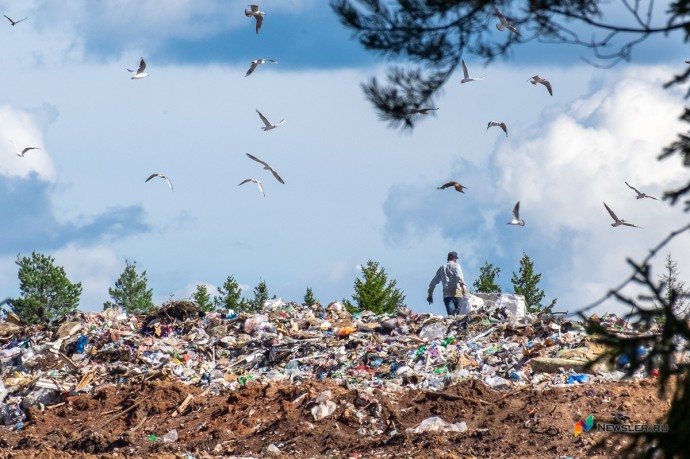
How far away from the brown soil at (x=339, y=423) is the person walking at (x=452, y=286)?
4892 millimetres

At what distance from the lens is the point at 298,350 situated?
16.6 meters

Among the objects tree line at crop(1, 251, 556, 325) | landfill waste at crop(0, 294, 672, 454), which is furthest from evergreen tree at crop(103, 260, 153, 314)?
landfill waste at crop(0, 294, 672, 454)

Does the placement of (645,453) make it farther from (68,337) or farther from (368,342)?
(68,337)

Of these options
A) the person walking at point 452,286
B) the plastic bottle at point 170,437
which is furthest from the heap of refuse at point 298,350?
the plastic bottle at point 170,437

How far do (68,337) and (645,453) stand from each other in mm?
14636

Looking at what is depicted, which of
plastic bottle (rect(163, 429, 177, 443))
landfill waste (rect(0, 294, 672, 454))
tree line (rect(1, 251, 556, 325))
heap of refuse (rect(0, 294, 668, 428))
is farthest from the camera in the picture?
tree line (rect(1, 251, 556, 325))

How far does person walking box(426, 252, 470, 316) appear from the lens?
719 inches

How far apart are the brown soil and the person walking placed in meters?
4.89

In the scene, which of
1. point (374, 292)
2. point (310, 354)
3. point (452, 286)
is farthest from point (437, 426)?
point (374, 292)

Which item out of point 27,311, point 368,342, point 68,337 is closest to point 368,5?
point 368,342

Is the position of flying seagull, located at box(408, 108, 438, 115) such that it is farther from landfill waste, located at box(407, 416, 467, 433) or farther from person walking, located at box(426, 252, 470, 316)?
person walking, located at box(426, 252, 470, 316)

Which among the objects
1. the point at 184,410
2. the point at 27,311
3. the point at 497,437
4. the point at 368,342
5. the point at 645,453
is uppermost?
the point at 27,311

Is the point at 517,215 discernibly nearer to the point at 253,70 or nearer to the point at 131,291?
the point at 253,70

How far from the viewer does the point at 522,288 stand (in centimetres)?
4028
